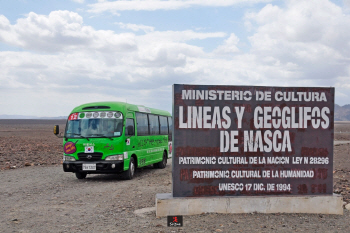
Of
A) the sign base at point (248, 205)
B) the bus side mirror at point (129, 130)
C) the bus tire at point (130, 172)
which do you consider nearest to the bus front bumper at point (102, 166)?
the bus tire at point (130, 172)

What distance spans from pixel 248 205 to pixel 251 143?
1269mm

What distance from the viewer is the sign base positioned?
8094 mm

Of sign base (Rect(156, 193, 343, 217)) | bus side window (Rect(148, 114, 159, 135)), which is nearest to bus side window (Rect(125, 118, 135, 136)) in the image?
bus side window (Rect(148, 114, 159, 135))

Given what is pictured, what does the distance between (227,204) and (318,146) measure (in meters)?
2.34

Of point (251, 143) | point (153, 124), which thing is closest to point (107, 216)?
point (251, 143)

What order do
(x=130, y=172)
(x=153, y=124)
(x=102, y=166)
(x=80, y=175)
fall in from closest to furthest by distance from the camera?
(x=102, y=166), (x=130, y=172), (x=80, y=175), (x=153, y=124)

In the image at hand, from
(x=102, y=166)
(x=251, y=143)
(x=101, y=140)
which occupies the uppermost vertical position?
(x=251, y=143)

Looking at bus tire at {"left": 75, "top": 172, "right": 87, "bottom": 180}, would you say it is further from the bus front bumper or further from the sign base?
the sign base

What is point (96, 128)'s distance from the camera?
45.4 ft

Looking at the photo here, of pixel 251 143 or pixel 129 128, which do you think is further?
pixel 129 128

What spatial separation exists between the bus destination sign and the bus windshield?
587 centimetres

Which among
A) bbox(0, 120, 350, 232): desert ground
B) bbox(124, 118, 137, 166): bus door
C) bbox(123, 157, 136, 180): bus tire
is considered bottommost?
bbox(0, 120, 350, 232): desert ground

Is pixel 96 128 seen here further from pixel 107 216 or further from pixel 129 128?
pixel 107 216

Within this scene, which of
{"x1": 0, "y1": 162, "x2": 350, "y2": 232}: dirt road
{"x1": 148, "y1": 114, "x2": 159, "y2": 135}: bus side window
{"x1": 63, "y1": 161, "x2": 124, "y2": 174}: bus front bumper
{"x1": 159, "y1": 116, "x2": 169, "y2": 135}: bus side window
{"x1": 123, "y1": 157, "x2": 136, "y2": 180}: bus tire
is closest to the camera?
{"x1": 0, "y1": 162, "x2": 350, "y2": 232}: dirt road
